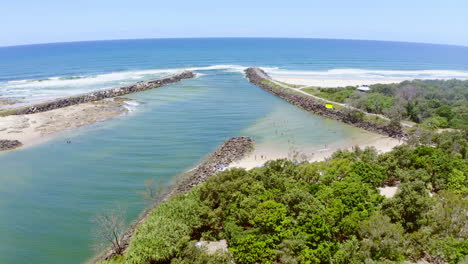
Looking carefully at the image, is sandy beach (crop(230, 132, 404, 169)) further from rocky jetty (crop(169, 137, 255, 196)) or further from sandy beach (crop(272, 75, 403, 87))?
sandy beach (crop(272, 75, 403, 87))

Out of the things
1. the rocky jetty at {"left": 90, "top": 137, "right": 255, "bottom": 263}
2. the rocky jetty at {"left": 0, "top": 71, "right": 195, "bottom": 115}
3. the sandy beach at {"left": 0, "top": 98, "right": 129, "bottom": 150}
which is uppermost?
the rocky jetty at {"left": 0, "top": 71, "right": 195, "bottom": 115}

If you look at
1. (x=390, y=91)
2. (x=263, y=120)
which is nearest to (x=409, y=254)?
(x=263, y=120)

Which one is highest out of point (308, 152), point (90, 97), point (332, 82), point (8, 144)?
point (332, 82)

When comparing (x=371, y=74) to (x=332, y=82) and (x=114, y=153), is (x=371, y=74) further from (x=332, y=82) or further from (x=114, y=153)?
(x=114, y=153)

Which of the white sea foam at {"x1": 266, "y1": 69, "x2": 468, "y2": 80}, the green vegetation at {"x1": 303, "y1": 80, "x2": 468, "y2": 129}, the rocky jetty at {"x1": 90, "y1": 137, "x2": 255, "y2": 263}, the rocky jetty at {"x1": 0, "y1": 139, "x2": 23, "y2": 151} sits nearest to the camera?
the rocky jetty at {"x1": 90, "y1": 137, "x2": 255, "y2": 263}

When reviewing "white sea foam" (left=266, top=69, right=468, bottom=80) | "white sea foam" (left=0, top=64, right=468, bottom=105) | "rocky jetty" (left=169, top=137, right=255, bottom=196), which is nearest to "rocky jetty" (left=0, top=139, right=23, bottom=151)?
"rocky jetty" (left=169, top=137, right=255, bottom=196)

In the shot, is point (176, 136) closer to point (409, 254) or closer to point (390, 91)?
point (409, 254)

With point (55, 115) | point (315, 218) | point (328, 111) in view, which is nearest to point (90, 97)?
point (55, 115)
